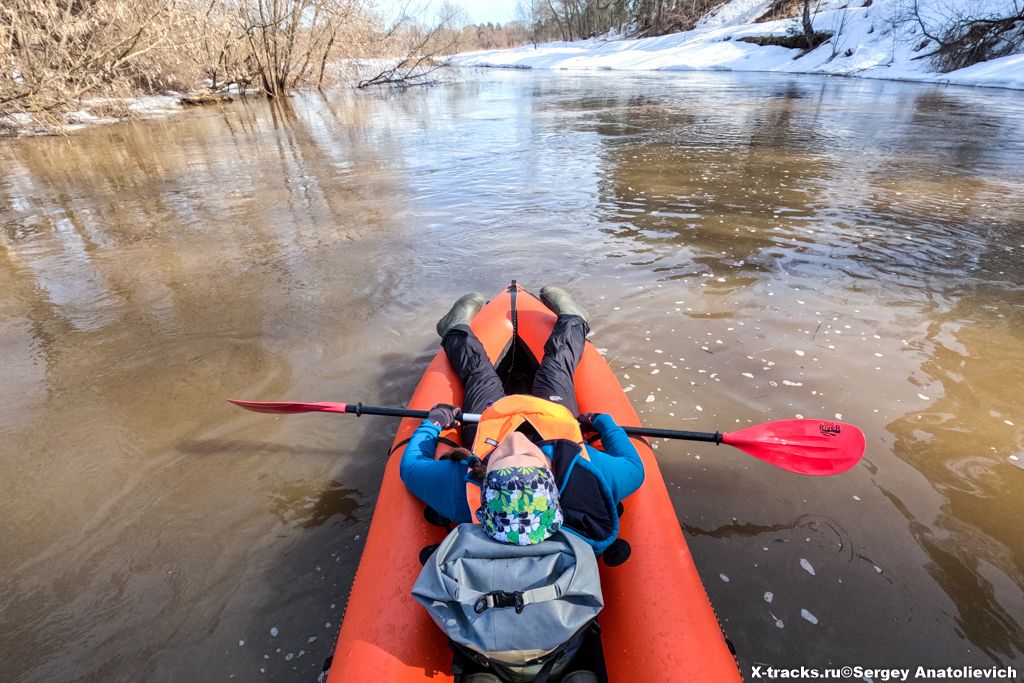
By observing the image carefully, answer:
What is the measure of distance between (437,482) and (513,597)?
654 mm

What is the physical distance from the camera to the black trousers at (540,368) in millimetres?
2832

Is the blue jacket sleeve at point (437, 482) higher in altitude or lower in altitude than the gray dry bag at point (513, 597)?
lower

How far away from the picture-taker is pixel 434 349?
13.2ft

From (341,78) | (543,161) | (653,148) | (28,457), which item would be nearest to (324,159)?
(543,161)

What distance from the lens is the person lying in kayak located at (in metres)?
1.48

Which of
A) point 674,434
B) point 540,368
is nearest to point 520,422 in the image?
point 674,434

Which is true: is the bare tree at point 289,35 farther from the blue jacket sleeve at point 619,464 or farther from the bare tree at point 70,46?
→ the blue jacket sleeve at point 619,464

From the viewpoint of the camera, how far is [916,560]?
7.34 ft

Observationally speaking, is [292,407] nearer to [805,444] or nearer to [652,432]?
[652,432]

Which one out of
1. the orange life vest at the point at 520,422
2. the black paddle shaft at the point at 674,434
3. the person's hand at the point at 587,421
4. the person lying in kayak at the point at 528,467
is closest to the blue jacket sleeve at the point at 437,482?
the person lying in kayak at the point at 528,467

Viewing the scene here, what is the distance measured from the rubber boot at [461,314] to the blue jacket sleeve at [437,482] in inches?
53.5

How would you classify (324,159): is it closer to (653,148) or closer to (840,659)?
(653,148)

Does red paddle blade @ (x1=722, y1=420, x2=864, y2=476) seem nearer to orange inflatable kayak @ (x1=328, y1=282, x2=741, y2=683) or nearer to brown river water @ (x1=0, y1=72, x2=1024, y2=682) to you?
brown river water @ (x1=0, y1=72, x2=1024, y2=682)

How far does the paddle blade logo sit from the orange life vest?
4.38ft
